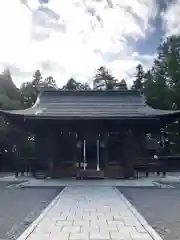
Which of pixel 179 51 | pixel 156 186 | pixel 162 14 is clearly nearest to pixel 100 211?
pixel 156 186

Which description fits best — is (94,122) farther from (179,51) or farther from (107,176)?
(179,51)

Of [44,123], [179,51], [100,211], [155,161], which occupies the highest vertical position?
[179,51]

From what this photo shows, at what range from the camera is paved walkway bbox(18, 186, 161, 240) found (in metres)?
5.34

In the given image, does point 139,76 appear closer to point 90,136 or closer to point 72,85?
point 72,85

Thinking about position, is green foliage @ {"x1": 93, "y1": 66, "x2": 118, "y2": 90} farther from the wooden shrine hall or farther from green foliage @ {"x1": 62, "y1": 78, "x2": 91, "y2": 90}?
the wooden shrine hall

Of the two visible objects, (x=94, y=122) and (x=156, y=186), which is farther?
(x=94, y=122)

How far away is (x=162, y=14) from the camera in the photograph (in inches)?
575

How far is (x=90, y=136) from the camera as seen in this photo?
18719 mm

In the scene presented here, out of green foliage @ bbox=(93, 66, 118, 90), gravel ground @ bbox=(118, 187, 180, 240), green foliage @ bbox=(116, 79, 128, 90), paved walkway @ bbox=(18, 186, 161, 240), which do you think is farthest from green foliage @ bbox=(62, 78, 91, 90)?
paved walkway @ bbox=(18, 186, 161, 240)

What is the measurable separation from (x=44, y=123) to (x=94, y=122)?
8.01 ft

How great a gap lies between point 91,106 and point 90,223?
46.7 feet

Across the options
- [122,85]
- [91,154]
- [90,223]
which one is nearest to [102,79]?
[122,85]

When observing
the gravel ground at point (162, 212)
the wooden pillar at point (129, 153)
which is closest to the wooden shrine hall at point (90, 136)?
the wooden pillar at point (129, 153)

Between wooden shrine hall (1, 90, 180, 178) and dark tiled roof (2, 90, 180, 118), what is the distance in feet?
0.15
